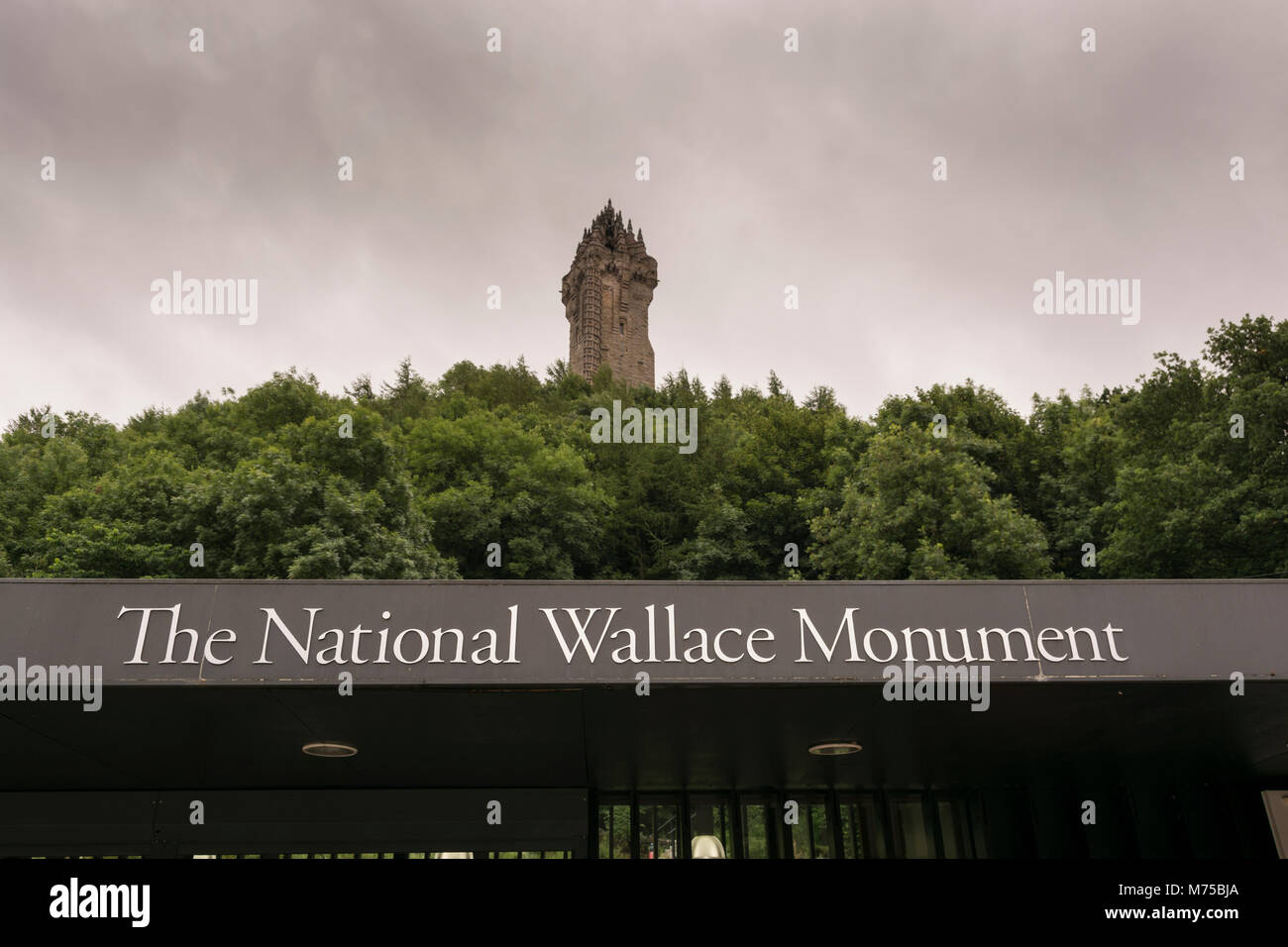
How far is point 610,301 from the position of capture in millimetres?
114062

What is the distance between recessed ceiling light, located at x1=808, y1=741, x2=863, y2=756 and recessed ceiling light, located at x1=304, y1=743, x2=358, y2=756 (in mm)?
5037

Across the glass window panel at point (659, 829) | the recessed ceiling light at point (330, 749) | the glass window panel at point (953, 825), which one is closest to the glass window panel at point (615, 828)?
the glass window panel at point (659, 829)

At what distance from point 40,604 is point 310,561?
20150 mm

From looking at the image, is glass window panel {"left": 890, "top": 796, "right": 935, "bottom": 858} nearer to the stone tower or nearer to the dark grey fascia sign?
the dark grey fascia sign

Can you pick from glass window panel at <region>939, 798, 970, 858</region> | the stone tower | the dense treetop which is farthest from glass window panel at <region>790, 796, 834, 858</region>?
the stone tower

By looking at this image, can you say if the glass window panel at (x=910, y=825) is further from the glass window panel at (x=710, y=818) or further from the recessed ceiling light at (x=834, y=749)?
the recessed ceiling light at (x=834, y=749)

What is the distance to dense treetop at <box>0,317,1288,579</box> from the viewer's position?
98.5 ft

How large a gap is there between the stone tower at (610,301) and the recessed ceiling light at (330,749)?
312 ft

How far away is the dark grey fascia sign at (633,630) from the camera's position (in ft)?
28.5

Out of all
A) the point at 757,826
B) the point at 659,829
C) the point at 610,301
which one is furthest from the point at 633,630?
the point at 610,301

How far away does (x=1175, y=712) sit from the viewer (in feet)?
33.2

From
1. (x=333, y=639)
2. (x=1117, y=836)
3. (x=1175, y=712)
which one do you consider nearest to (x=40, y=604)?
(x=333, y=639)

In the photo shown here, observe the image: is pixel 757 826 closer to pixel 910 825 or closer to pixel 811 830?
pixel 811 830
